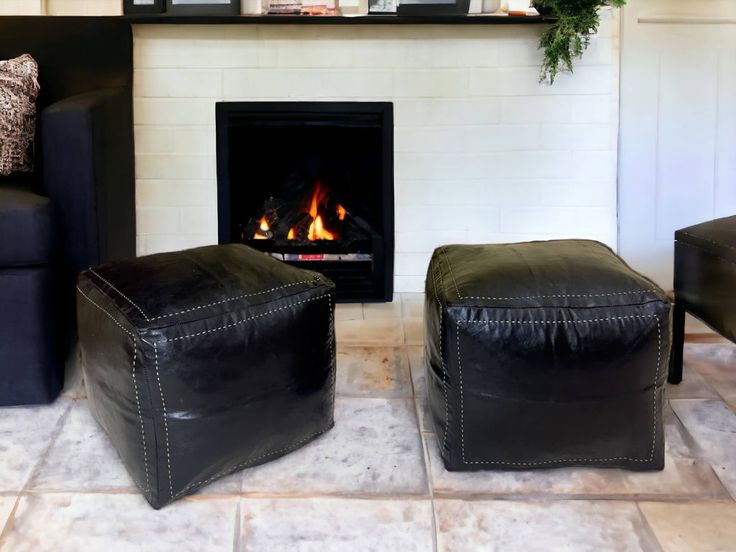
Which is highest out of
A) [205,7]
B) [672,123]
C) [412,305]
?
[205,7]

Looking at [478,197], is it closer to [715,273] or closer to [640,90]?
[640,90]

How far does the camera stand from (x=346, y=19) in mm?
2746

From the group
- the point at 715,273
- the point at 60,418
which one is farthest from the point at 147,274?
the point at 715,273

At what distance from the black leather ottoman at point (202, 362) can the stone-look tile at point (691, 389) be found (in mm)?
914

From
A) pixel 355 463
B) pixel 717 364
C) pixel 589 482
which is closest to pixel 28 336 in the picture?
pixel 355 463

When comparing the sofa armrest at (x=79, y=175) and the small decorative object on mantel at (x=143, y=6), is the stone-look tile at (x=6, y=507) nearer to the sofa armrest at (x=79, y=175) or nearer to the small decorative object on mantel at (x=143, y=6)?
the sofa armrest at (x=79, y=175)

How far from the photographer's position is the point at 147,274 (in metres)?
1.72

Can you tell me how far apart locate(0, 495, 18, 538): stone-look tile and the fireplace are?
153cm

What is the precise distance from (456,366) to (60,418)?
0.97 metres

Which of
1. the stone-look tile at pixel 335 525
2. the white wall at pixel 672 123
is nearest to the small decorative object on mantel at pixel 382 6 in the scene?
the white wall at pixel 672 123

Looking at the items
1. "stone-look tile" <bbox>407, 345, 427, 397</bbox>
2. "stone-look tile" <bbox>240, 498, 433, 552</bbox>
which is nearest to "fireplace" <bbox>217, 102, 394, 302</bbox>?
"stone-look tile" <bbox>407, 345, 427, 397</bbox>

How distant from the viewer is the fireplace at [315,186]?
9.68 ft

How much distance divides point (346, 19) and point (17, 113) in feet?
3.53

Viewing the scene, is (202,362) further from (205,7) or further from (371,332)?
(205,7)
